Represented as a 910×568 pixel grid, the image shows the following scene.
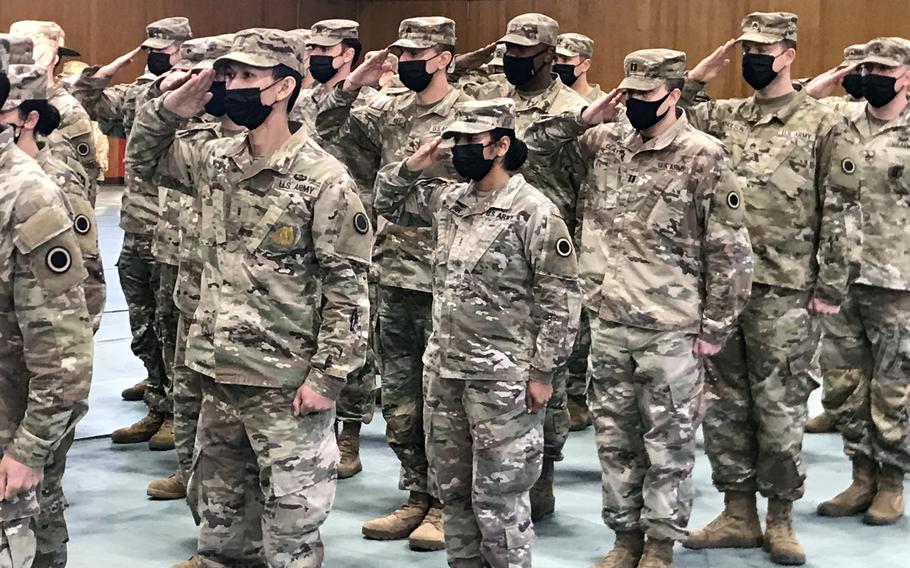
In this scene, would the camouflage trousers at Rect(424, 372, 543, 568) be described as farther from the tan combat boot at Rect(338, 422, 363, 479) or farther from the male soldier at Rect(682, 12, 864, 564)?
the tan combat boot at Rect(338, 422, 363, 479)

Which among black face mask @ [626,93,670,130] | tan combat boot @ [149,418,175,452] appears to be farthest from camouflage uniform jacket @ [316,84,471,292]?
tan combat boot @ [149,418,175,452]

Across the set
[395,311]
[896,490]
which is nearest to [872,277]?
[896,490]

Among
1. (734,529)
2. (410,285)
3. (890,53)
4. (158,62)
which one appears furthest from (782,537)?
(158,62)

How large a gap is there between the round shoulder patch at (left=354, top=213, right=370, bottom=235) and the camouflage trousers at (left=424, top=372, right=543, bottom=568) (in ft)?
2.09

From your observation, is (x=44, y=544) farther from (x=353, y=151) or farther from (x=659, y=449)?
(x=353, y=151)

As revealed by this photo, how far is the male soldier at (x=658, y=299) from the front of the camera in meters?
4.22

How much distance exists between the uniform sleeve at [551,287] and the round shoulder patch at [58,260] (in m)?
1.48

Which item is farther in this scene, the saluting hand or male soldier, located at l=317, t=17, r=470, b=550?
male soldier, located at l=317, t=17, r=470, b=550

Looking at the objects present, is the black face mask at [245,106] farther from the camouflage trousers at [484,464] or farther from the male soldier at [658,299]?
the male soldier at [658,299]

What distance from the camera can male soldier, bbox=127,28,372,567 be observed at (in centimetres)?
350

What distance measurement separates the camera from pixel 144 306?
20.5 feet

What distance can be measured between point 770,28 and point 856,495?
6.94ft

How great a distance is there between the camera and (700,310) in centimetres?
431

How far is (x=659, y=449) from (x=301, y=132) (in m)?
1.66
